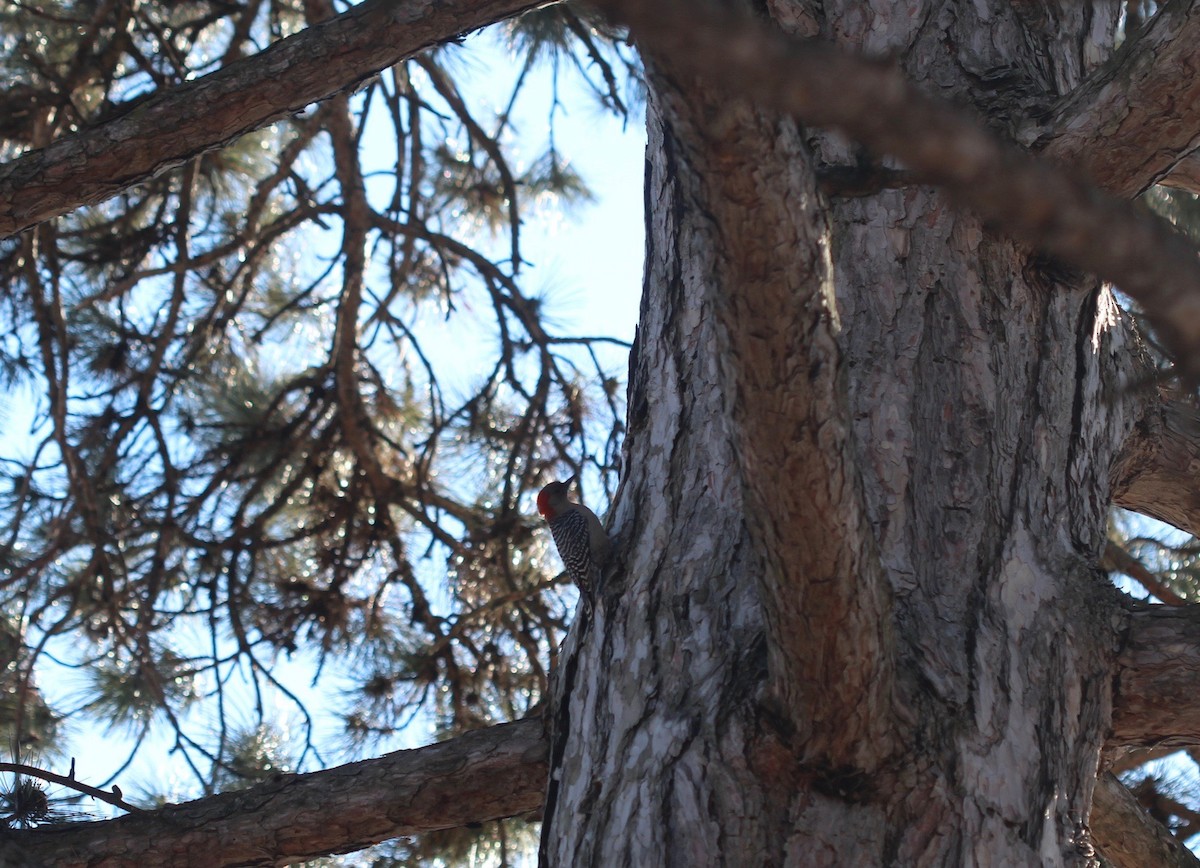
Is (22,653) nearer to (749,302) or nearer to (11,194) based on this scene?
(11,194)

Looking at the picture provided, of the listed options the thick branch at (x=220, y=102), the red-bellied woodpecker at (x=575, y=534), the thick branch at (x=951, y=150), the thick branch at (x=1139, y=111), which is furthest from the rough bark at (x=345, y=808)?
the thick branch at (x=951, y=150)

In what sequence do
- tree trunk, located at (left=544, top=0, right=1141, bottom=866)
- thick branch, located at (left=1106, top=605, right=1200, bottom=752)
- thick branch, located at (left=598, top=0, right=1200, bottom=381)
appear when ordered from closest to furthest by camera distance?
thick branch, located at (left=598, top=0, right=1200, bottom=381) < tree trunk, located at (left=544, top=0, right=1141, bottom=866) < thick branch, located at (left=1106, top=605, right=1200, bottom=752)

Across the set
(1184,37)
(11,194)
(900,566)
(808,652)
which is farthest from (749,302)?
(11,194)

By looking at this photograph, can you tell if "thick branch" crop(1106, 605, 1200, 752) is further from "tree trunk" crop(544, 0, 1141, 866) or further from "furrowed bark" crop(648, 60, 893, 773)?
"furrowed bark" crop(648, 60, 893, 773)

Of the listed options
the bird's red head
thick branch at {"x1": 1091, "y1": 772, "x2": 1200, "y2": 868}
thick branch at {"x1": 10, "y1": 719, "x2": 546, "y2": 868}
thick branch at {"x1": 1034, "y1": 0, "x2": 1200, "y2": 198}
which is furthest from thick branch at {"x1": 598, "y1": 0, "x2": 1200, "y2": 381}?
the bird's red head

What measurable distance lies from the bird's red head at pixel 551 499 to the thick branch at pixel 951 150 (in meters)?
3.40

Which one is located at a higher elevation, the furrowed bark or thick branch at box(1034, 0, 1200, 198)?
thick branch at box(1034, 0, 1200, 198)

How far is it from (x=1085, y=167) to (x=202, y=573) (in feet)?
11.1

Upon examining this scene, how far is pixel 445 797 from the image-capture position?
6.67 feet

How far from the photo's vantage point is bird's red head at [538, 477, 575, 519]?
414cm

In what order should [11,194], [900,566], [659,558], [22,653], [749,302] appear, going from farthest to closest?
[22,653]
[11,194]
[659,558]
[900,566]
[749,302]

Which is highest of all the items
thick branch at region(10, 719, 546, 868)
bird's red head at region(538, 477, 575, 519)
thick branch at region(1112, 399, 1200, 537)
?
bird's red head at region(538, 477, 575, 519)

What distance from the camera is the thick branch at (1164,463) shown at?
2352mm

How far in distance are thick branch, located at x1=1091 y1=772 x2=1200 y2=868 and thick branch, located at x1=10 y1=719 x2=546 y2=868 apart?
43.4 inches
